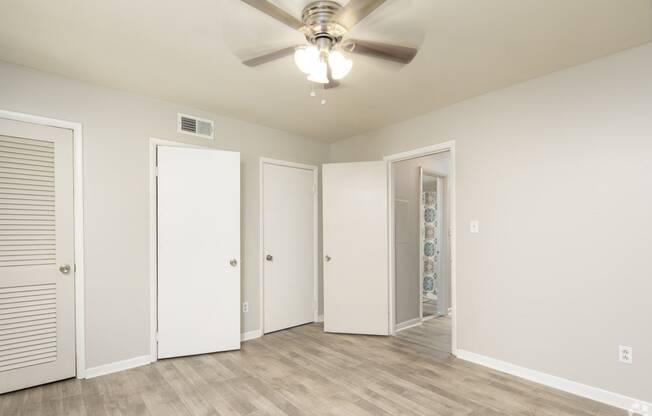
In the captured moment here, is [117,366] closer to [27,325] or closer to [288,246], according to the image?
[27,325]

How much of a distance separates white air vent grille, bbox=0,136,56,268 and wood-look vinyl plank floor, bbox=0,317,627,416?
104cm

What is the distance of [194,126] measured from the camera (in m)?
3.46

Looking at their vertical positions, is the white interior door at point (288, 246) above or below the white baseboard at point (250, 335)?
above

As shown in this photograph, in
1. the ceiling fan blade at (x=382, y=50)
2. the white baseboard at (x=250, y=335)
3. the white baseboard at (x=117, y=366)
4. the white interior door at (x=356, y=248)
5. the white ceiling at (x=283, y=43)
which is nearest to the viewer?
the ceiling fan blade at (x=382, y=50)

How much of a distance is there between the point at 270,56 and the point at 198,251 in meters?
2.17

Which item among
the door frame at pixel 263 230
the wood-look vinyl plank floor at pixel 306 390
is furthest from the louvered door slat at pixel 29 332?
the door frame at pixel 263 230

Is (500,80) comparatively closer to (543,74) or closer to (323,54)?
(543,74)

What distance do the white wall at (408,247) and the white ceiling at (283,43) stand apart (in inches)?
49.3

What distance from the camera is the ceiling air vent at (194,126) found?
3377 mm

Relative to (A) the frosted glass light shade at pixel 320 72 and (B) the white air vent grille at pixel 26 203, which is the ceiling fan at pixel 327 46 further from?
(B) the white air vent grille at pixel 26 203

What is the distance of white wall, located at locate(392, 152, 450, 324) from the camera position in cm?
412

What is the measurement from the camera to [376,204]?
12.8 ft

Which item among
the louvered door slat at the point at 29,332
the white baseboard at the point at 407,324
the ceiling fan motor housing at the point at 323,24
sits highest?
the ceiling fan motor housing at the point at 323,24

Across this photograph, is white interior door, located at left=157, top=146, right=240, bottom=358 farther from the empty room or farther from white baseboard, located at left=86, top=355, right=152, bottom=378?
white baseboard, located at left=86, top=355, right=152, bottom=378
